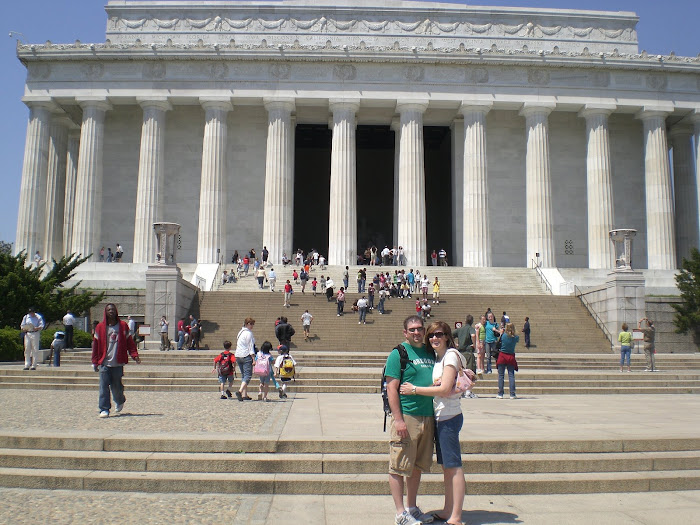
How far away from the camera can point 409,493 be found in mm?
6770

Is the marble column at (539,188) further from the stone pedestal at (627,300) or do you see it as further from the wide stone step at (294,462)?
the wide stone step at (294,462)

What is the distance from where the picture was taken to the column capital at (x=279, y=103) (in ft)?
151

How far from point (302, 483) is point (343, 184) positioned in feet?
125

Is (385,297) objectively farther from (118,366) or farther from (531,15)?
(531,15)

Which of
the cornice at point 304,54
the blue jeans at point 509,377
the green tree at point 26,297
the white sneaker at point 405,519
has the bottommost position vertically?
the white sneaker at point 405,519

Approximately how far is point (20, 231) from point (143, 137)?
1068cm

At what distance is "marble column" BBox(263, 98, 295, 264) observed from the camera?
45.3 metres

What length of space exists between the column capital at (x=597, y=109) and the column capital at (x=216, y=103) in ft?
83.0

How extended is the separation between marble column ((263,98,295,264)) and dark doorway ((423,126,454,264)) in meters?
17.7

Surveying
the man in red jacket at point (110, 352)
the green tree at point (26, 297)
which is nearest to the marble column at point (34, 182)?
the green tree at point (26, 297)

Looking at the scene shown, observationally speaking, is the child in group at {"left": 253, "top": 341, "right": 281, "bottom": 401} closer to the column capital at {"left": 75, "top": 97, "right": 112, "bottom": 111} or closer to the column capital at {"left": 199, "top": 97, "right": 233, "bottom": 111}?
the column capital at {"left": 199, "top": 97, "right": 233, "bottom": 111}

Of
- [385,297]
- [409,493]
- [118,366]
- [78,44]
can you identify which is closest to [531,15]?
[385,297]

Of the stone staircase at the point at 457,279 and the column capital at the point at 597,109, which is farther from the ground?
the column capital at the point at 597,109

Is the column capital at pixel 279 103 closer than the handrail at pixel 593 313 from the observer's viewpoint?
No
